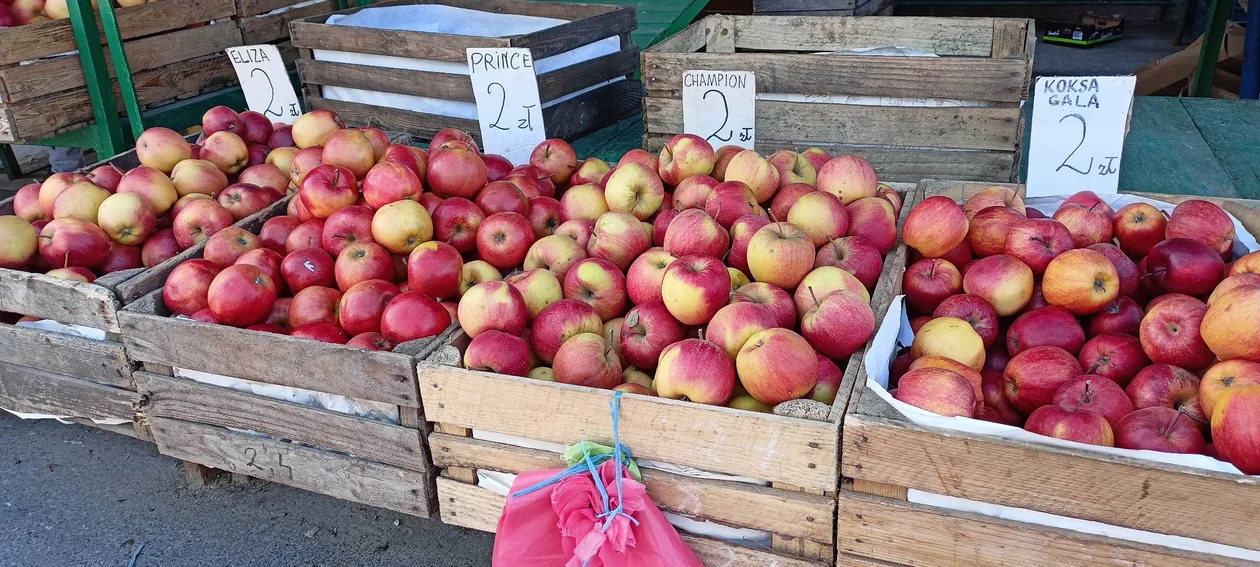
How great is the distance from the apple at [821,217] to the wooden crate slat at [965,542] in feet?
2.73

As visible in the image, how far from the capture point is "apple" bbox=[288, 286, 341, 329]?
2320 mm

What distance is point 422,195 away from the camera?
262 cm

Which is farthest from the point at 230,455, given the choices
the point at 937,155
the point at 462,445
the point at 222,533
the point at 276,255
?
the point at 937,155

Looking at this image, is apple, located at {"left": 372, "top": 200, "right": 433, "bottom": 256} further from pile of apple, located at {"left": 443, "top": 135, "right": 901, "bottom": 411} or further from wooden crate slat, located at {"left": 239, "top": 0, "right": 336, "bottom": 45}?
wooden crate slat, located at {"left": 239, "top": 0, "right": 336, "bottom": 45}

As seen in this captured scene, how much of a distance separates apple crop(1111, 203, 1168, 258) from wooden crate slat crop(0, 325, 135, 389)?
285 centimetres

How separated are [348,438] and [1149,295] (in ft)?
6.84

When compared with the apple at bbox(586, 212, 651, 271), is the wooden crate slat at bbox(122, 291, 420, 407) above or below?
below

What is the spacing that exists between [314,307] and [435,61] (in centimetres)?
165

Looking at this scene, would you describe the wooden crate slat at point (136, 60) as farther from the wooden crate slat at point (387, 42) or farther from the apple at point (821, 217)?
the apple at point (821, 217)

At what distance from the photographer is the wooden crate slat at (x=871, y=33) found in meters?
3.86

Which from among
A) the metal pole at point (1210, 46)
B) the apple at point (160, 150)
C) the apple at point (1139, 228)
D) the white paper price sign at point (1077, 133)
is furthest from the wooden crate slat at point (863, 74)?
the metal pole at point (1210, 46)

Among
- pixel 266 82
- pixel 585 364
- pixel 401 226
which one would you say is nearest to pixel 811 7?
pixel 266 82

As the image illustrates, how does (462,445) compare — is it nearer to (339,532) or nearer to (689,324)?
(689,324)

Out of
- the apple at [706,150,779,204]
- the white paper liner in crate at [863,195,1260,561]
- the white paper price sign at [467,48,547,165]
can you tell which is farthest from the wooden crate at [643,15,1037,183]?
the white paper liner in crate at [863,195,1260,561]
